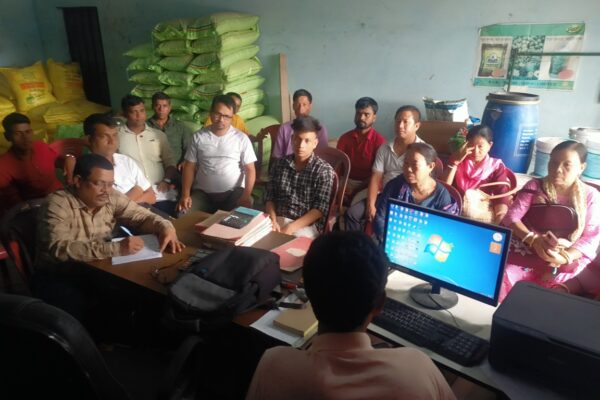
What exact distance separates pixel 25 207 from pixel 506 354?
2096 mm

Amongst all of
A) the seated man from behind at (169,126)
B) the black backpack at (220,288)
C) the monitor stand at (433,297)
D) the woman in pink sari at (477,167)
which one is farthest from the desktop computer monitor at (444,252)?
the seated man from behind at (169,126)

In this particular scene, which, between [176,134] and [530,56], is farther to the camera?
[176,134]

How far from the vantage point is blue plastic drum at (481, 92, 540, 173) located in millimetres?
2859

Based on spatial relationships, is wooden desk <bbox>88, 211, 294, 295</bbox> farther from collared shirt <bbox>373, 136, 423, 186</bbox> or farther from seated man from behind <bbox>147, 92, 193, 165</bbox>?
seated man from behind <bbox>147, 92, 193, 165</bbox>

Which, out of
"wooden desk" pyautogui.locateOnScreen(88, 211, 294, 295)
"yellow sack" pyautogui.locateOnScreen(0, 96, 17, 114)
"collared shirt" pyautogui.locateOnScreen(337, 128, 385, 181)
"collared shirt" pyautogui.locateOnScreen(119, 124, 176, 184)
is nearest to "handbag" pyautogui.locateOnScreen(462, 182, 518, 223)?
"collared shirt" pyautogui.locateOnScreen(337, 128, 385, 181)

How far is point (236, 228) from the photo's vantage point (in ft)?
6.59

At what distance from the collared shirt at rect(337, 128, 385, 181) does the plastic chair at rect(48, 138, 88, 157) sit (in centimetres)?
200

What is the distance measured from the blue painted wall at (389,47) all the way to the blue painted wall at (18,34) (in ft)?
5.96

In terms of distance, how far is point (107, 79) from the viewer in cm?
547

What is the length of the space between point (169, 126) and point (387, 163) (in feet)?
6.15

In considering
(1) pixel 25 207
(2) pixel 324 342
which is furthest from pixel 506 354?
(1) pixel 25 207

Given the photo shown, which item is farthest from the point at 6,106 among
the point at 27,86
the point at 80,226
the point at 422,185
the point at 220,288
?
the point at 422,185

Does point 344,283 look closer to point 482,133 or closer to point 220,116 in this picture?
point 482,133

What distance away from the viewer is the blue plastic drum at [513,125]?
286 cm
